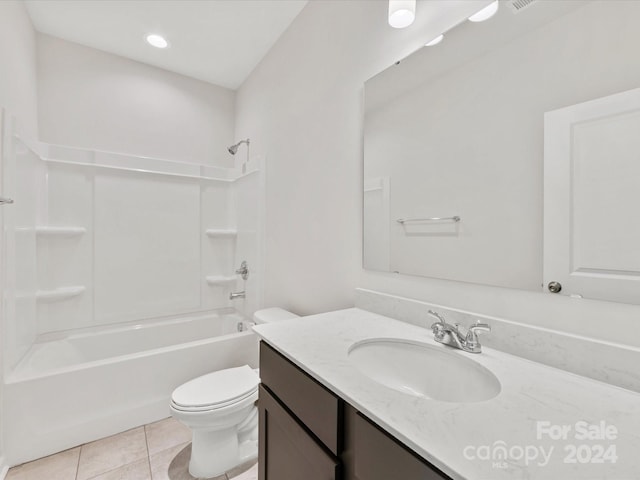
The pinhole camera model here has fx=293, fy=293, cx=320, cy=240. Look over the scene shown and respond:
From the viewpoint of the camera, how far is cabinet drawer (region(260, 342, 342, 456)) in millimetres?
709

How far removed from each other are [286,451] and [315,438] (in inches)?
7.9

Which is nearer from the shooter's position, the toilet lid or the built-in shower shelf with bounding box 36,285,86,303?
the toilet lid

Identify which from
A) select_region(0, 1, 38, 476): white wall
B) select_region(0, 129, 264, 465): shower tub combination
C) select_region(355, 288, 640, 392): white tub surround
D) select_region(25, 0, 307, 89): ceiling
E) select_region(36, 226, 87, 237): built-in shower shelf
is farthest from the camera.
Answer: select_region(36, 226, 87, 237): built-in shower shelf

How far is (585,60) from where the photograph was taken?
2.53 ft

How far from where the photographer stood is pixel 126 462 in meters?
1.56

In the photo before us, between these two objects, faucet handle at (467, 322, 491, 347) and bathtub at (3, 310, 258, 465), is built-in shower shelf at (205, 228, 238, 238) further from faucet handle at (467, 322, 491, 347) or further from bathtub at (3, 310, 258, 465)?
faucet handle at (467, 322, 491, 347)

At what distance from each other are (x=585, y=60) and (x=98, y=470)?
8.43 ft

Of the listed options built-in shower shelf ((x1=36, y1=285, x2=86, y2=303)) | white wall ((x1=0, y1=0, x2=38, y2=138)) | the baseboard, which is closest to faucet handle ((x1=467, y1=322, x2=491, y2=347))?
the baseboard

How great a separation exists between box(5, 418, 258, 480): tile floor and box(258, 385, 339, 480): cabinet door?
0.66 meters

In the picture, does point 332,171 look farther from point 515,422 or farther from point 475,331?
point 515,422

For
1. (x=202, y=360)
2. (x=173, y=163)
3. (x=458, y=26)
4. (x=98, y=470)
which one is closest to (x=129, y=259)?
(x=173, y=163)

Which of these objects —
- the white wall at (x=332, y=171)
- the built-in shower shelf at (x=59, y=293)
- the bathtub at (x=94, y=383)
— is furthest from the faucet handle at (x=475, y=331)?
the built-in shower shelf at (x=59, y=293)

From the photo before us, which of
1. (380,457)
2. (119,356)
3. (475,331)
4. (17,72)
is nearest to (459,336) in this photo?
(475,331)

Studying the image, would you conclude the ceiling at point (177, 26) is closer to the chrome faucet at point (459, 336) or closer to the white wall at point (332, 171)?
the white wall at point (332, 171)
